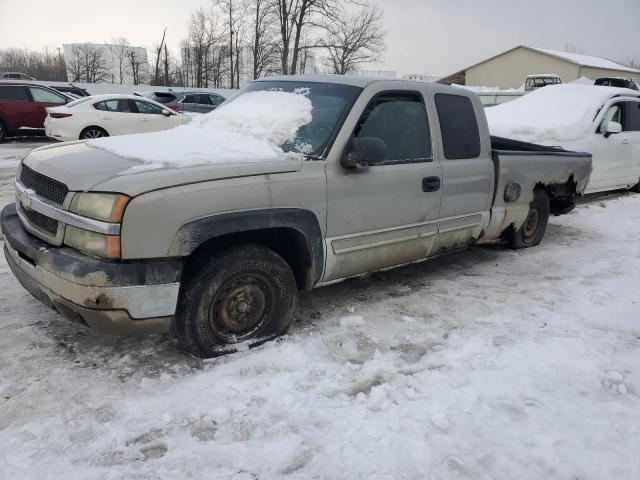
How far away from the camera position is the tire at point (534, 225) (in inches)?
223

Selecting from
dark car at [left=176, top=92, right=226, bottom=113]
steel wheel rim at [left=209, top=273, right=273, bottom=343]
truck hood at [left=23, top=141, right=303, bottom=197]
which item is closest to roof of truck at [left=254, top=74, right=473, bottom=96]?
truck hood at [left=23, top=141, right=303, bottom=197]

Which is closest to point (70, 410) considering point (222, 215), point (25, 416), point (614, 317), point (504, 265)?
point (25, 416)

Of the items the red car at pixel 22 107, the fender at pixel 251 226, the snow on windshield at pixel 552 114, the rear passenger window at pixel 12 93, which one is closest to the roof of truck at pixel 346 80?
the fender at pixel 251 226

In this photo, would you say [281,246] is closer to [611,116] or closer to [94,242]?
[94,242]

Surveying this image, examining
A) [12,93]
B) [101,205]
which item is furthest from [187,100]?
[101,205]

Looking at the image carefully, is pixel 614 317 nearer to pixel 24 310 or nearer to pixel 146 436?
pixel 146 436

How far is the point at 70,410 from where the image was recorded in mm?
2639

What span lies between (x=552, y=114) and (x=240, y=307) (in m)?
7.96

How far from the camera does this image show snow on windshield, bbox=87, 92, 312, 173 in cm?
314

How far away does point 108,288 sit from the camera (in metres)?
2.67

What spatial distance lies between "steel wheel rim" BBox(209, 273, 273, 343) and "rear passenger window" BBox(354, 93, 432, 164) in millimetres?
1315

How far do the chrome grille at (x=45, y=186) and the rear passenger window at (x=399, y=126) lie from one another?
6.41 feet

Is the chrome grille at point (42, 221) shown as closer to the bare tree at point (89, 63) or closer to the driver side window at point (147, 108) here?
the driver side window at point (147, 108)

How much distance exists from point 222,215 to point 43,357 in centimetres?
144
